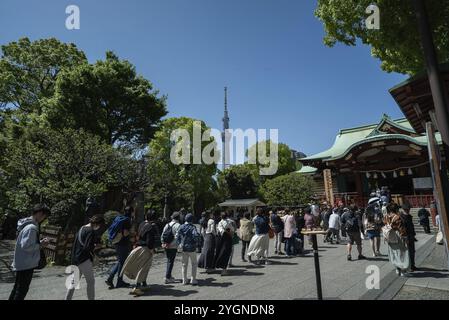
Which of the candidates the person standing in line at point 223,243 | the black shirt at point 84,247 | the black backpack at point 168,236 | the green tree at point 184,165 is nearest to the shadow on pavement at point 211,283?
the person standing in line at point 223,243

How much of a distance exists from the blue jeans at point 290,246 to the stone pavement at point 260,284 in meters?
1.20

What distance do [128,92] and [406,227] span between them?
18.6 metres

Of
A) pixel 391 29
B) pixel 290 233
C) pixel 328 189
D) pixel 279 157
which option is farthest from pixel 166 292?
pixel 279 157

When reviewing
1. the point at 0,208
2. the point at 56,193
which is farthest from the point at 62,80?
the point at 56,193

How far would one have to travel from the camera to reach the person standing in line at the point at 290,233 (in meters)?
10.5

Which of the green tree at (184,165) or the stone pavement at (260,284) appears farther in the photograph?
the green tree at (184,165)

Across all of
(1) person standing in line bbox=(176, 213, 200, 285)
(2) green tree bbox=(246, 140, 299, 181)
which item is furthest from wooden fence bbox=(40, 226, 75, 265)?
(2) green tree bbox=(246, 140, 299, 181)

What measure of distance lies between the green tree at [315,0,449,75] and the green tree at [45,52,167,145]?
1449cm

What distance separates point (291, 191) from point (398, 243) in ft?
74.7

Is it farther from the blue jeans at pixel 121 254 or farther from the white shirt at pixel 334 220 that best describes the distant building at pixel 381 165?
the blue jeans at pixel 121 254

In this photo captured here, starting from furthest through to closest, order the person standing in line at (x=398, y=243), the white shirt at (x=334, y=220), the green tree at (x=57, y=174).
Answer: the white shirt at (x=334, y=220)
the green tree at (x=57, y=174)
the person standing in line at (x=398, y=243)

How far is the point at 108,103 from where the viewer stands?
20.3 m

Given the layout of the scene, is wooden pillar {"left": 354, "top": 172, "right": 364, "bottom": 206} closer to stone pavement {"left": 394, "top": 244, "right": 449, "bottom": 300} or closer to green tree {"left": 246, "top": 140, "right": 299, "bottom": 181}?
stone pavement {"left": 394, "top": 244, "right": 449, "bottom": 300}

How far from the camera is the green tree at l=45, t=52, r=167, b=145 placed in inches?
748
